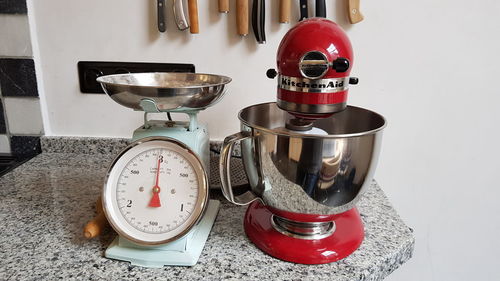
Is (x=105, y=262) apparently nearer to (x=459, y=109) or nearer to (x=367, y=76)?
(x=367, y=76)

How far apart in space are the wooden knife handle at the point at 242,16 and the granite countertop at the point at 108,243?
43 cm

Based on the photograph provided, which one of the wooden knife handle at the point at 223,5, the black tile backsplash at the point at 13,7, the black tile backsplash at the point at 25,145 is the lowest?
the black tile backsplash at the point at 25,145

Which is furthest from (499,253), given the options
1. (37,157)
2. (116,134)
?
(37,157)

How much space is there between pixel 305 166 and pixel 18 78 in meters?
0.94

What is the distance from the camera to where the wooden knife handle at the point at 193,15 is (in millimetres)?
899

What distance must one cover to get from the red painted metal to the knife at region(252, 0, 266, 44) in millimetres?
357

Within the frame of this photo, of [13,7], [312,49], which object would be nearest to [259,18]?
[312,49]

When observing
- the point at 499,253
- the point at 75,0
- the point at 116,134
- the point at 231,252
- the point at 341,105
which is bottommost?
the point at 499,253

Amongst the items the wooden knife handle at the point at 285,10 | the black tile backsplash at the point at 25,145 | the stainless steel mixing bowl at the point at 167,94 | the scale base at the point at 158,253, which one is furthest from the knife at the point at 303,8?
the black tile backsplash at the point at 25,145

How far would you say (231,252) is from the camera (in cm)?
63

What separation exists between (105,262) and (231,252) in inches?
8.7

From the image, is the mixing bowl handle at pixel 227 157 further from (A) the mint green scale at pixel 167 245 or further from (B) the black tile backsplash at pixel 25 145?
(B) the black tile backsplash at pixel 25 145

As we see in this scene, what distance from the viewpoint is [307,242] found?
613 mm

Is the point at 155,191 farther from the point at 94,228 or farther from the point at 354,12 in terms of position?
the point at 354,12
